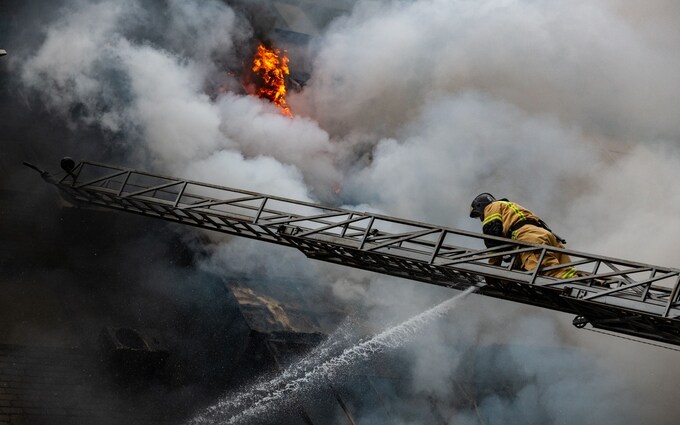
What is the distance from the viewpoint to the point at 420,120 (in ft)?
59.4

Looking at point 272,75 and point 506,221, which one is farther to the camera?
point 272,75

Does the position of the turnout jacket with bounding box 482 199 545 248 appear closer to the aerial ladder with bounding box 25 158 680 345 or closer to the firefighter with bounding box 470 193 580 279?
the firefighter with bounding box 470 193 580 279

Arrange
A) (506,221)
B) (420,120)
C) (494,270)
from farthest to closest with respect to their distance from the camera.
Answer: (420,120), (506,221), (494,270)

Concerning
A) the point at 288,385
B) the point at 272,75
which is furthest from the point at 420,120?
the point at 288,385

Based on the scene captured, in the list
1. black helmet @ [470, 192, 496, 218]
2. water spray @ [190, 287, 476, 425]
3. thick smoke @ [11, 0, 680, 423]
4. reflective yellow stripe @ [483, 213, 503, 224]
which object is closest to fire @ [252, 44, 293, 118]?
thick smoke @ [11, 0, 680, 423]

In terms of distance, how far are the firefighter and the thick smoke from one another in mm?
5209

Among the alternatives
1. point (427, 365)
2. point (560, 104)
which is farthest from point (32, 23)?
point (560, 104)

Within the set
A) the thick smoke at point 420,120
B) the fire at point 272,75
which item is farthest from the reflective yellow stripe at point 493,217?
the fire at point 272,75

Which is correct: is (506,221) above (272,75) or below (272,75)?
below

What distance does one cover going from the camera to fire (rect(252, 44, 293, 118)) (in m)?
18.5

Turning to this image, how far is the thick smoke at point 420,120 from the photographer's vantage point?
49.6ft

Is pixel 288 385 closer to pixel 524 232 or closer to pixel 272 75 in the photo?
pixel 524 232

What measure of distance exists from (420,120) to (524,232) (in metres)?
9.27

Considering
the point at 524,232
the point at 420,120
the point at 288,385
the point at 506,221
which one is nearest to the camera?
the point at 524,232
